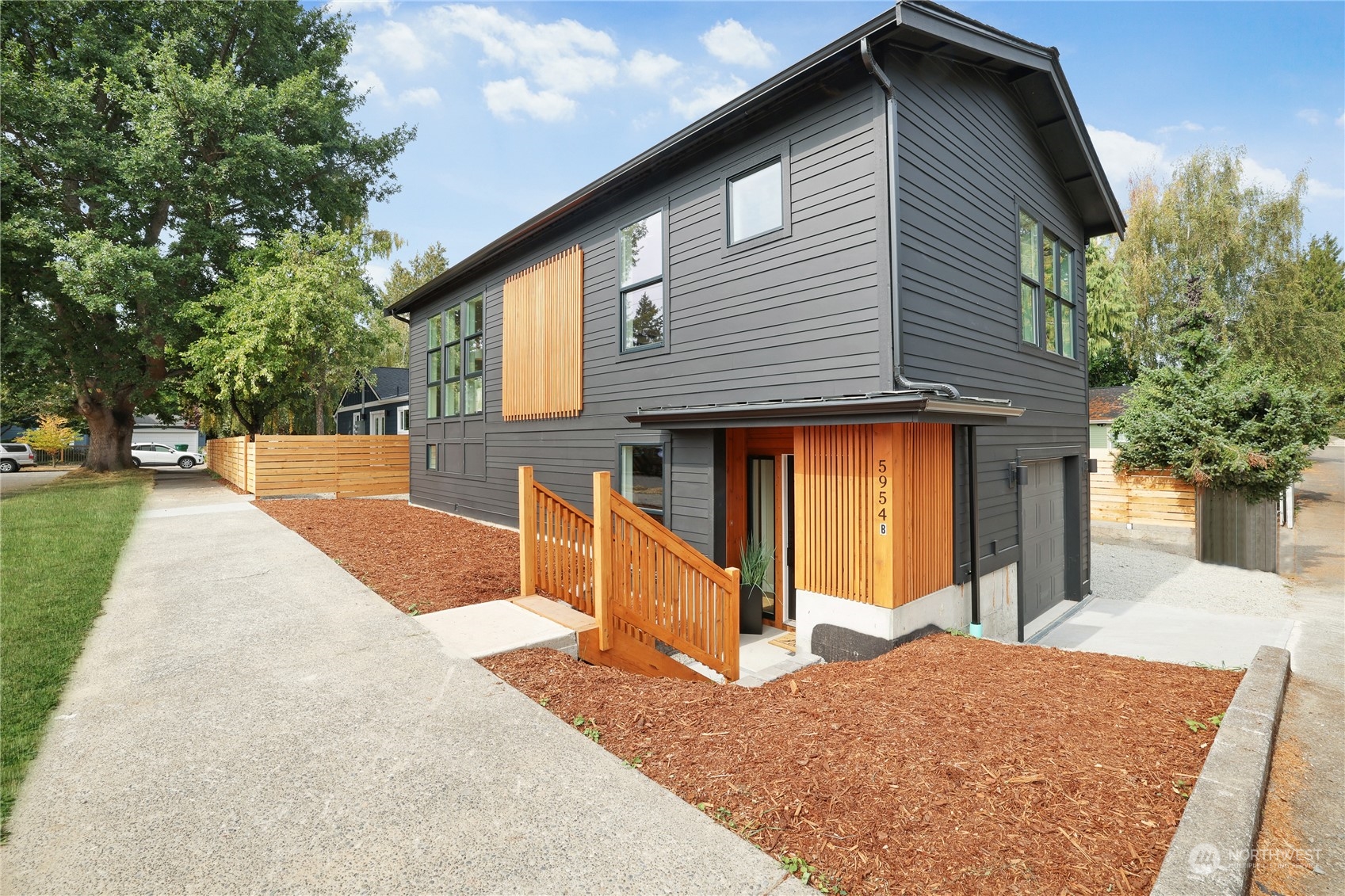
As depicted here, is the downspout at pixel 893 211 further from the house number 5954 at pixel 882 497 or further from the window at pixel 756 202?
the window at pixel 756 202

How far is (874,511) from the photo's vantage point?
5438 mm

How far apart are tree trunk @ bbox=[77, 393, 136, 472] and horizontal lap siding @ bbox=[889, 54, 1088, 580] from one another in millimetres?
27988

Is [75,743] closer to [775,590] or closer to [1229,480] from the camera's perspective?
[775,590]

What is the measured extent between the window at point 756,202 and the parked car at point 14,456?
36.4m

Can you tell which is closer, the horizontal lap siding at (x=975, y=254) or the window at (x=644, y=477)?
the horizontal lap siding at (x=975, y=254)

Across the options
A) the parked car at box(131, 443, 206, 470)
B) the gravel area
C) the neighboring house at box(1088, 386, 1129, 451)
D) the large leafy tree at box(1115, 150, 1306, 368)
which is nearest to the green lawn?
the gravel area

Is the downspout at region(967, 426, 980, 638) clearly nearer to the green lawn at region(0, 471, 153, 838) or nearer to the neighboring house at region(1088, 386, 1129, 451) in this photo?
the green lawn at region(0, 471, 153, 838)

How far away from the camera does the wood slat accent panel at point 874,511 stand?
5.35 m

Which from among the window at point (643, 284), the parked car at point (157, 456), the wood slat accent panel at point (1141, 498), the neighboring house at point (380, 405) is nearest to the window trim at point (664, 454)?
the window at point (643, 284)

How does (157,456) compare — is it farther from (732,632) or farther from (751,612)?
(732,632)

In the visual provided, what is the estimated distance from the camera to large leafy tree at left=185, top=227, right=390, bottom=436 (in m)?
16.7

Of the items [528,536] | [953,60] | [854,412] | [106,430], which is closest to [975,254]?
[953,60]

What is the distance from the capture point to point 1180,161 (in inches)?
906

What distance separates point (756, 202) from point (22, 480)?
28031mm
